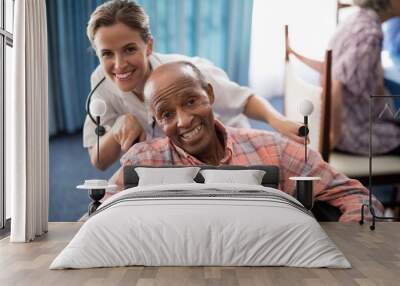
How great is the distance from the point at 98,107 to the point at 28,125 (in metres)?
1.29

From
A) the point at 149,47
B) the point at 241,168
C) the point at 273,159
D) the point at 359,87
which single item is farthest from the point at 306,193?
the point at 149,47

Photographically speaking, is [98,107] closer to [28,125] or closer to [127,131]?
[127,131]

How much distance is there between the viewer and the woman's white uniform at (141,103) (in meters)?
6.87

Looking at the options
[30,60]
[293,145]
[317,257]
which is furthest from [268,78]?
[317,257]

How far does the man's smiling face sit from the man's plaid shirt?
0.13 metres

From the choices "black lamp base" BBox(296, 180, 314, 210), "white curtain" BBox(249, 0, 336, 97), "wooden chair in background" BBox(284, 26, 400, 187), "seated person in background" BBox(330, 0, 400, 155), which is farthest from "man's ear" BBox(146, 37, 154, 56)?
"black lamp base" BBox(296, 180, 314, 210)

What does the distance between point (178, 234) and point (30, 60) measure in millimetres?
2527

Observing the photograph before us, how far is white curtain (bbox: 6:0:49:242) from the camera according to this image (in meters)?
5.42

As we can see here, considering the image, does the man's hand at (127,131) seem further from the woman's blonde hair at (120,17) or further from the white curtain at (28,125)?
the white curtain at (28,125)

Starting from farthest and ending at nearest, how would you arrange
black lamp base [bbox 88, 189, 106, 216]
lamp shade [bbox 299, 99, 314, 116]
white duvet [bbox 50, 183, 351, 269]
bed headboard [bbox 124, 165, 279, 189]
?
lamp shade [bbox 299, 99, 314, 116] → bed headboard [bbox 124, 165, 279, 189] → black lamp base [bbox 88, 189, 106, 216] → white duvet [bbox 50, 183, 351, 269]

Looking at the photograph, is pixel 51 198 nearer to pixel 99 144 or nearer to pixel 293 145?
pixel 99 144

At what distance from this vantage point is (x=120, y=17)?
6.89 meters

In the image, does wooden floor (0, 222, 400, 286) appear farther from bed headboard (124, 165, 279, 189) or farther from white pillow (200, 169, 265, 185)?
bed headboard (124, 165, 279, 189)

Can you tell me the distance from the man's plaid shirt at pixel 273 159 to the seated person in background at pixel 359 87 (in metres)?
0.39
